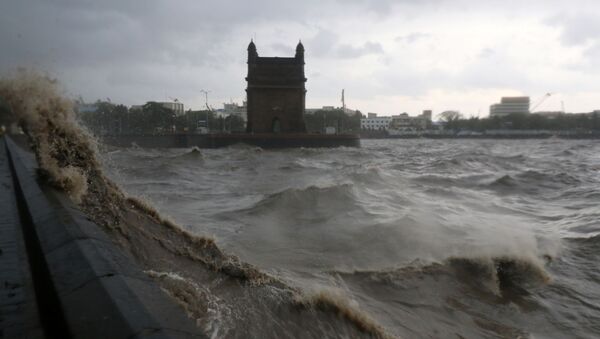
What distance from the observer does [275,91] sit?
40875 mm

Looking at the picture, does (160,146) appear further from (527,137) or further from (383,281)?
(527,137)

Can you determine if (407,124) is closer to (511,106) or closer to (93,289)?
(511,106)

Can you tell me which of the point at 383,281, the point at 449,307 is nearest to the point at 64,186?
the point at 383,281

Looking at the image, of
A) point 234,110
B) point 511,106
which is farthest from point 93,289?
point 511,106

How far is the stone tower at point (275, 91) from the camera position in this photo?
40750 millimetres

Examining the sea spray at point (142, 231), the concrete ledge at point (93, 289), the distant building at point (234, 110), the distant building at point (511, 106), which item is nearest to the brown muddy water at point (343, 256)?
→ the sea spray at point (142, 231)

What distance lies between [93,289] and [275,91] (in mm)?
39769

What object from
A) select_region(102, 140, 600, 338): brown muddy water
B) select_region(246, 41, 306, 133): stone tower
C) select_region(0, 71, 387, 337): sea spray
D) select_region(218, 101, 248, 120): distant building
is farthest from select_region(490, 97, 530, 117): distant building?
select_region(0, 71, 387, 337): sea spray

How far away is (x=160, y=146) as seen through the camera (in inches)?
1583

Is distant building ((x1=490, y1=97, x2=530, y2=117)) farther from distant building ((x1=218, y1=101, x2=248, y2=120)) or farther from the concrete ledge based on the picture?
the concrete ledge

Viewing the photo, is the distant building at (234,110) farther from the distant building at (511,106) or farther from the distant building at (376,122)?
the distant building at (511,106)

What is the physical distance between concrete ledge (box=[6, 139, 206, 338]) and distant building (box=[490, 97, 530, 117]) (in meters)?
133

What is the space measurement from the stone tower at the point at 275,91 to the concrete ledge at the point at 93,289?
127ft

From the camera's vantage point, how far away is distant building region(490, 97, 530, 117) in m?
124
